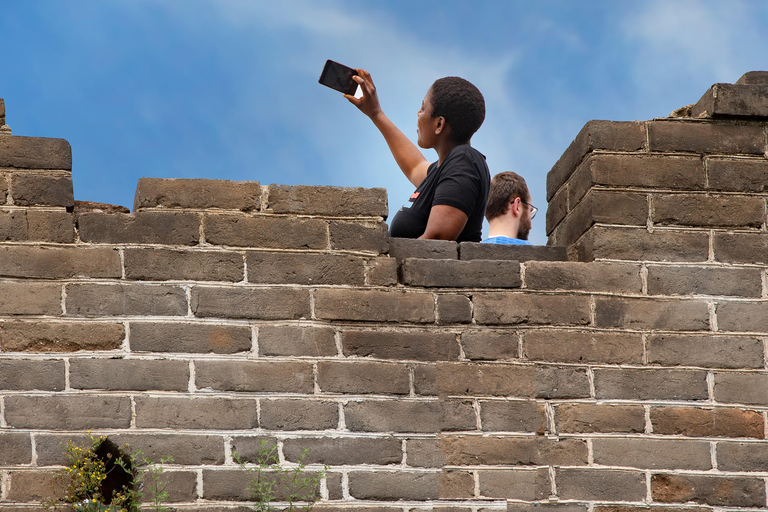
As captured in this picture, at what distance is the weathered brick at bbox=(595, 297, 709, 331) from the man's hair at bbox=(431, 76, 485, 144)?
47.6 inches

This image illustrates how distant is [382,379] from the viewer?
4.46 m

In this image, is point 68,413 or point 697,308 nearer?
point 68,413

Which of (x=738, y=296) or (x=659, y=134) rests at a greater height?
(x=659, y=134)

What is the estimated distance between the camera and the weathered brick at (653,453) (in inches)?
179

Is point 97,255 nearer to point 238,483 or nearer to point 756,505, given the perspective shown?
point 238,483

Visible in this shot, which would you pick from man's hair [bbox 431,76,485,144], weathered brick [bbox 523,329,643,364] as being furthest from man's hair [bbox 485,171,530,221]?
weathered brick [bbox 523,329,643,364]

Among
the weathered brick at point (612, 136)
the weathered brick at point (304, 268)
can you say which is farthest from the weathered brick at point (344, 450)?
the weathered brick at point (612, 136)

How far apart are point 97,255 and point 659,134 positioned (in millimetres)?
2627

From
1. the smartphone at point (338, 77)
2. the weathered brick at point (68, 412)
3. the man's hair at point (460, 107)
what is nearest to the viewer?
the weathered brick at point (68, 412)

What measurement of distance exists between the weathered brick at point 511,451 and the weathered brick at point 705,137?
1475 mm

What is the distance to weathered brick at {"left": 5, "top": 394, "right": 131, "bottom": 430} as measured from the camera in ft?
13.9

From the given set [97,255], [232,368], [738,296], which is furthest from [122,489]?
[738,296]

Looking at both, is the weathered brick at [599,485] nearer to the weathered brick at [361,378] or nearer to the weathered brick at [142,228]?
the weathered brick at [361,378]

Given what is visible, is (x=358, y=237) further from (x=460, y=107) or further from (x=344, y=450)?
(x=460, y=107)
